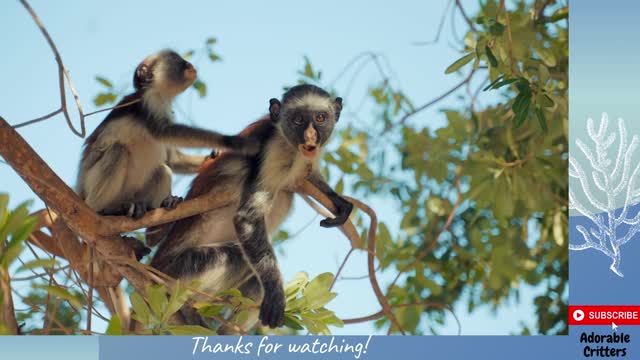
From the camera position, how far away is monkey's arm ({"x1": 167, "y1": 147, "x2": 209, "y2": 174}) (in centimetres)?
687

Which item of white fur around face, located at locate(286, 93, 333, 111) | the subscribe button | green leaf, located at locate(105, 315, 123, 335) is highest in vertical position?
white fur around face, located at locate(286, 93, 333, 111)

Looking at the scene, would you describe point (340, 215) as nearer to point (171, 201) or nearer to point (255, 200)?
point (255, 200)

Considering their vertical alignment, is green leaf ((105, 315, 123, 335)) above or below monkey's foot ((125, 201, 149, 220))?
below

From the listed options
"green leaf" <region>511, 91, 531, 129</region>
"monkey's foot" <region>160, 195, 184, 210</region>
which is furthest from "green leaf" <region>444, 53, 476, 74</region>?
"monkey's foot" <region>160, 195, 184, 210</region>

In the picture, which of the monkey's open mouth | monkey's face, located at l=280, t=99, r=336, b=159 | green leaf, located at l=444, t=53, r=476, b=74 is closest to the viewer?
green leaf, located at l=444, t=53, r=476, b=74

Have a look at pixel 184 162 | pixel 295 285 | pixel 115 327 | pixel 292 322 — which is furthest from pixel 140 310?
pixel 184 162

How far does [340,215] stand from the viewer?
19.5ft

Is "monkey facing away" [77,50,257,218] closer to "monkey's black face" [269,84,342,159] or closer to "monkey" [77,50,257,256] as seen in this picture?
"monkey" [77,50,257,256]

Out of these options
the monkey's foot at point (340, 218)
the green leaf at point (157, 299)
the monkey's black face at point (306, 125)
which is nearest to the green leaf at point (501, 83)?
the monkey's black face at point (306, 125)

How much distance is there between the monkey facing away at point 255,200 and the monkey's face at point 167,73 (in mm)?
1144

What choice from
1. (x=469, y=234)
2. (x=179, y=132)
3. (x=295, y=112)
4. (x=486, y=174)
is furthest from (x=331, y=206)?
(x=469, y=234)

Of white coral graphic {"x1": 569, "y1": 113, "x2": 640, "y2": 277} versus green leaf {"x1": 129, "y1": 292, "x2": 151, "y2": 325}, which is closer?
green leaf {"x1": 129, "y1": 292, "x2": 151, "y2": 325}

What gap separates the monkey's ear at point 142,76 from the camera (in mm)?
7051

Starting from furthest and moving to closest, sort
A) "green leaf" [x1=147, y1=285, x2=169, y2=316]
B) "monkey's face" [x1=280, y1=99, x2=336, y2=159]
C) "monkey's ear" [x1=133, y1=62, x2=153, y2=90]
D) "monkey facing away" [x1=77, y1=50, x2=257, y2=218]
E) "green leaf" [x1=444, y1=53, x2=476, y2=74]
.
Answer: "monkey's ear" [x1=133, y1=62, x2=153, y2=90]
"monkey facing away" [x1=77, y1=50, x2=257, y2=218]
"monkey's face" [x1=280, y1=99, x2=336, y2=159]
"green leaf" [x1=444, y1=53, x2=476, y2=74]
"green leaf" [x1=147, y1=285, x2=169, y2=316]
